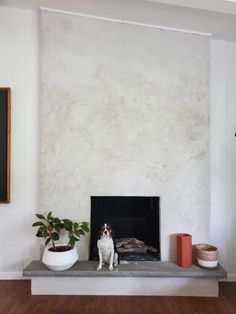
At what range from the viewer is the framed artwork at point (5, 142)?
105 inches

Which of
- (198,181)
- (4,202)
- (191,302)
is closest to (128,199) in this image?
(198,181)

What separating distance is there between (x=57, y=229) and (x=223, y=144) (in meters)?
1.80

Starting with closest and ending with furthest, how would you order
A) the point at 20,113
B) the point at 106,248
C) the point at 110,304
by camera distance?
1. the point at 110,304
2. the point at 106,248
3. the point at 20,113

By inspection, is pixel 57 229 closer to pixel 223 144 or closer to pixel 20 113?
pixel 20 113

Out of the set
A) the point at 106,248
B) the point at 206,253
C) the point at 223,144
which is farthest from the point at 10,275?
the point at 223,144

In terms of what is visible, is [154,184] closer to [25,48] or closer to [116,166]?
[116,166]

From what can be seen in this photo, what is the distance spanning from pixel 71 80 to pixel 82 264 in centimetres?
169

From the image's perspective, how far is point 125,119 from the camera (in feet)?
8.59

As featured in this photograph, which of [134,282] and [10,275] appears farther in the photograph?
[10,275]

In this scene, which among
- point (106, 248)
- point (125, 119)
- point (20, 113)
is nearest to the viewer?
point (106, 248)

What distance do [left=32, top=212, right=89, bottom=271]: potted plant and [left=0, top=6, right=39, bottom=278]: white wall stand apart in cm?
38

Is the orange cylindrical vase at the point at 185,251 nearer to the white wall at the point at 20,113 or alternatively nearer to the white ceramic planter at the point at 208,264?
the white ceramic planter at the point at 208,264

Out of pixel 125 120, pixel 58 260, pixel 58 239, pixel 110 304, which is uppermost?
pixel 125 120

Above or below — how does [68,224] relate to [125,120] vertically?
below
